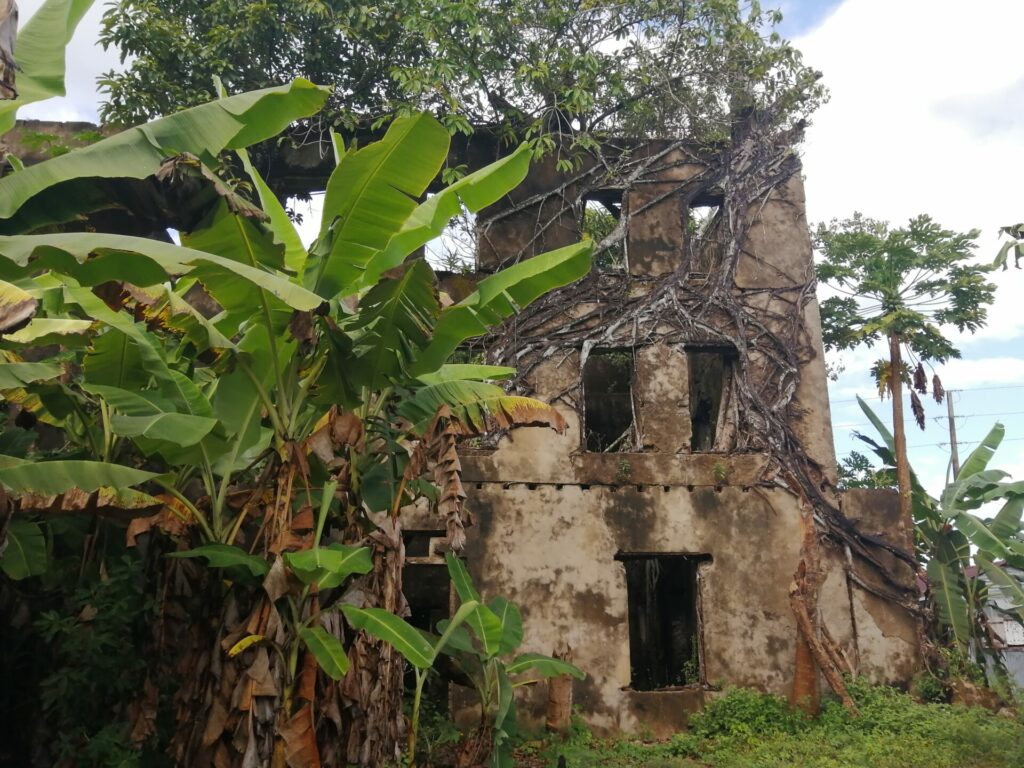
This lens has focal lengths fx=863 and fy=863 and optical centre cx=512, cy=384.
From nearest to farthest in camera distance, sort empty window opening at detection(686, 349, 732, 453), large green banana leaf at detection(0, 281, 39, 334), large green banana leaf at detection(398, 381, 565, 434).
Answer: large green banana leaf at detection(0, 281, 39, 334)
large green banana leaf at detection(398, 381, 565, 434)
empty window opening at detection(686, 349, 732, 453)

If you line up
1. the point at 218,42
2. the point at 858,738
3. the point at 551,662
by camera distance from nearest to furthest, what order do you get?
the point at 551,662 < the point at 858,738 < the point at 218,42

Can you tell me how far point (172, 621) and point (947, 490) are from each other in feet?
31.3

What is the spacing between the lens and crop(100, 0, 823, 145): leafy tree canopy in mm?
9906

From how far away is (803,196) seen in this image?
10625mm

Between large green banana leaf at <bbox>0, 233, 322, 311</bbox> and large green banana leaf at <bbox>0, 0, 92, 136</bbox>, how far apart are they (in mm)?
948

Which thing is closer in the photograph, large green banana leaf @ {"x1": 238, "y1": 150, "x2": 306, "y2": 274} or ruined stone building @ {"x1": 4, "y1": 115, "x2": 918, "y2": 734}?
large green banana leaf @ {"x1": 238, "y1": 150, "x2": 306, "y2": 274}

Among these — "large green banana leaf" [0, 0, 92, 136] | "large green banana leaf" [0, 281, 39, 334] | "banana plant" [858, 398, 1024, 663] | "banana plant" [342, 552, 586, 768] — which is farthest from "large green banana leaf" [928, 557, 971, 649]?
"large green banana leaf" [0, 0, 92, 136]

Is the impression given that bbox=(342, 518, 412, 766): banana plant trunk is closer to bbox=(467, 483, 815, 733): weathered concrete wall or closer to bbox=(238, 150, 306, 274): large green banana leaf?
bbox=(238, 150, 306, 274): large green banana leaf

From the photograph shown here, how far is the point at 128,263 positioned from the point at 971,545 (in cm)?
1017

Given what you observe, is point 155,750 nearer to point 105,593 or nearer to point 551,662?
point 105,593

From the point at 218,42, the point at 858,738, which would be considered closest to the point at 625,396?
the point at 858,738

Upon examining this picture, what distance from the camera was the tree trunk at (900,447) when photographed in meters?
9.60

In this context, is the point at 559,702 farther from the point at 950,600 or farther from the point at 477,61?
the point at 477,61

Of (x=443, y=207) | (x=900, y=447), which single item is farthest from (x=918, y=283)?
(x=443, y=207)
